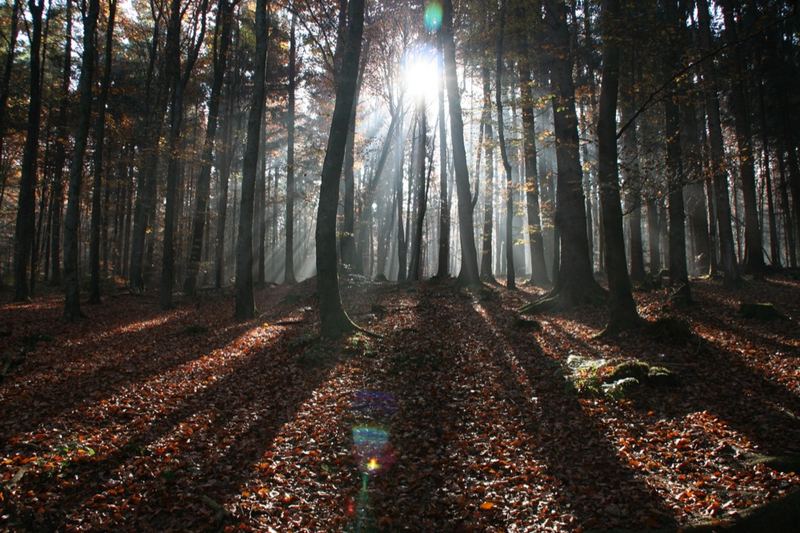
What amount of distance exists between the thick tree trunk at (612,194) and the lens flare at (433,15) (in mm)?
9015

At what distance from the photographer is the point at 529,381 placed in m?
8.27

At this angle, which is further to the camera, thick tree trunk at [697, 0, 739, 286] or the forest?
thick tree trunk at [697, 0, 739, 286]

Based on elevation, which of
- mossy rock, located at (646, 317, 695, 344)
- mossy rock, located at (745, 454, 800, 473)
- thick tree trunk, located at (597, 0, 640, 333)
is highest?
thick tree trunk, located at (597, 0, 640, 333)

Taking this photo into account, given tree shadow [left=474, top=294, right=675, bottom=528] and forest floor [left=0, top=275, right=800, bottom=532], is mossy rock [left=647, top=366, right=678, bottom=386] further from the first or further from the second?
tree shadow [left=474, top=294, right=675, bottom=528]

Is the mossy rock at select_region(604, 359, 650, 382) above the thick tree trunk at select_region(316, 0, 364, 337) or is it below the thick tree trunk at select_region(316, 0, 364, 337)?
below

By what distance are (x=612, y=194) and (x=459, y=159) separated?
309 inches

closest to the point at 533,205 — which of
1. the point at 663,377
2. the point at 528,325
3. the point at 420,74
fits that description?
the point at 420,74

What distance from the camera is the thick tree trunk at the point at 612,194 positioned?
9.82 m

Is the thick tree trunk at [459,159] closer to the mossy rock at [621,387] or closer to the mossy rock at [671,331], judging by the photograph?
the mossy rock at [671,331]

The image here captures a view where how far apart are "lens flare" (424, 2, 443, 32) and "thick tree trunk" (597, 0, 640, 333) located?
29.6ft

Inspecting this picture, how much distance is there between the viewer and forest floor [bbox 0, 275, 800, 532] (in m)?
4.68

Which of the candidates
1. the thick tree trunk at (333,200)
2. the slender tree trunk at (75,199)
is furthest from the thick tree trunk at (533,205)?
the slender tree trunk at (75,199)

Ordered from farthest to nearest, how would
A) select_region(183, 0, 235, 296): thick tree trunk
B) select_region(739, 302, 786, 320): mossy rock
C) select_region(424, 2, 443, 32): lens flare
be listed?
select_region(183, 0, 235, 296): thick tree trunk < select_region(424, 2, 443, 32): lens flare < select_region(739, 302, 786, 320): mossy rock

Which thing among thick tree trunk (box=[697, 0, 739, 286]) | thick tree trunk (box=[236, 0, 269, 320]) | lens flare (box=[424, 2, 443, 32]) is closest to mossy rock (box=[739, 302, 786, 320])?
thick tree trunk (box=[697, 0, 739, 286])
